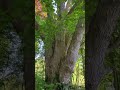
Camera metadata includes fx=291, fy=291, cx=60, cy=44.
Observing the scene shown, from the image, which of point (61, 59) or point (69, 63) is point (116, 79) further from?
point (61, 59)

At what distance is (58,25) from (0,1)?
6880 millimetres

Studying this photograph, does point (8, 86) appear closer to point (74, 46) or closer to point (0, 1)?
point (0, 1)

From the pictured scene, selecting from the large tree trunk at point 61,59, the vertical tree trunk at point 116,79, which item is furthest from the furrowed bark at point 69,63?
the vertical tree trunk at point 116,79

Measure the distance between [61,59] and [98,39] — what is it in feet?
26.3

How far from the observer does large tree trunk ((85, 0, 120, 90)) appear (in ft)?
12.2

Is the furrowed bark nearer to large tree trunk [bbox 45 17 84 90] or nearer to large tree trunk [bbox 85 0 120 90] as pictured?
large tree trunk [bbox 45 17 84 90]

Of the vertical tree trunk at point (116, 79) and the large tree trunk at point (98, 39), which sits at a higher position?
the large tree trunk at point (98, 39)

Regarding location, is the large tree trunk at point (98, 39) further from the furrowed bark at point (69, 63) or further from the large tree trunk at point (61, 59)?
the furrowed bark at point (69, 63)

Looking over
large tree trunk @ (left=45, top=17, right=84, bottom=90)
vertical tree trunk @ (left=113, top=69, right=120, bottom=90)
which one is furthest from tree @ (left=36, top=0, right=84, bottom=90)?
vertical tree trunk @ (left=113, top=69, right=120, bottom=90)

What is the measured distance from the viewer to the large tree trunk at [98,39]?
373 centimetres

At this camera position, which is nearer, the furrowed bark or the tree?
the tree

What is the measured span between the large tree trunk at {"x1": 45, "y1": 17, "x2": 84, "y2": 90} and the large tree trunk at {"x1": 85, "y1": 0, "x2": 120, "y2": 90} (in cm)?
738

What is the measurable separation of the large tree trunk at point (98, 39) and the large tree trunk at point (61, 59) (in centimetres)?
738

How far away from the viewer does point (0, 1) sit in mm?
2975
